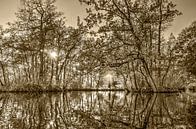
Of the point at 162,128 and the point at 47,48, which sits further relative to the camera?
the point at 47,48

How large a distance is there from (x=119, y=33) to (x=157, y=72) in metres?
6.86

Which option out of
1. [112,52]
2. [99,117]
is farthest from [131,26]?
[99,117]

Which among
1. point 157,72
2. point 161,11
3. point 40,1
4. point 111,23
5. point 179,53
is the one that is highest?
point 40,1

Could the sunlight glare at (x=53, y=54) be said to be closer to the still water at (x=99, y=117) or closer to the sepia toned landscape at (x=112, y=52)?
the sepia toned landscape at (x=112, y=52)

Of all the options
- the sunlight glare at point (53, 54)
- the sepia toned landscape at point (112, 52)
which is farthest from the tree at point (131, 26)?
the sunlight glare at point (53, 54)

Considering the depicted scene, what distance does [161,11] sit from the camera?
2483cm

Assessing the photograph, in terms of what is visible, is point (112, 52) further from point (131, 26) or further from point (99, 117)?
point (99, 117)

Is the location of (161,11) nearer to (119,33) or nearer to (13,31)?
(119,33)

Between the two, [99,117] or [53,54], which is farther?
[53,54]

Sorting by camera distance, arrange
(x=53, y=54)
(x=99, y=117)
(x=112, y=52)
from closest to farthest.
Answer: (x=99, y=117) < (x=112, y=52) < (x=53, y=54)

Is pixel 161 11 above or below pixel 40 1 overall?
below

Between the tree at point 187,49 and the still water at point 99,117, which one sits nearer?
the still water at point 99,117

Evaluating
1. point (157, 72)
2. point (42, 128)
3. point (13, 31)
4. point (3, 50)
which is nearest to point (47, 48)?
point (13, 31)

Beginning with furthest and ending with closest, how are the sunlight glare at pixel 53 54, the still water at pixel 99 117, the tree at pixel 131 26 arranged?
the sunlight glare at pixel 53 54 → the tree at pixel 131 26 → the still water at pixel 99 117
